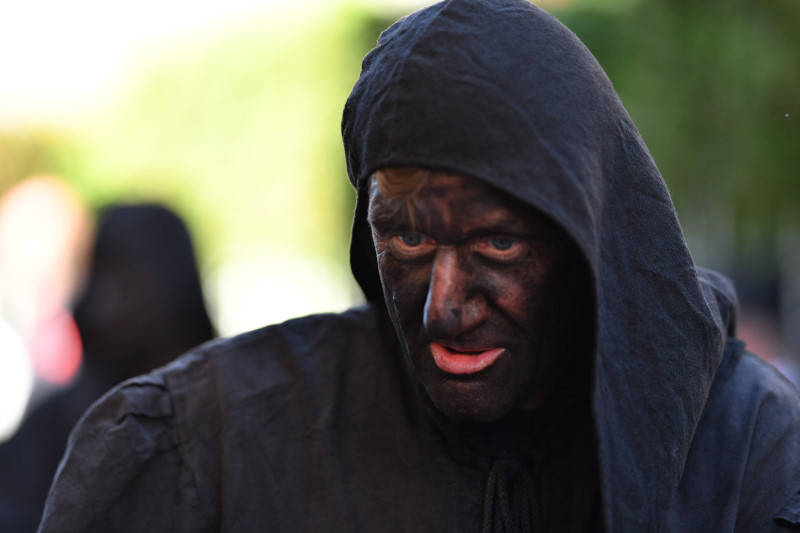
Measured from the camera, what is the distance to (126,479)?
2.31 metres

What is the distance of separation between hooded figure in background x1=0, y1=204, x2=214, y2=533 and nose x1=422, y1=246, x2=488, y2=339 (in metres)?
2.73

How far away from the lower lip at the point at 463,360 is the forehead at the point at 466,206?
0.25 m

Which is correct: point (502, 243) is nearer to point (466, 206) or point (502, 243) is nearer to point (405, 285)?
point (466, 206)

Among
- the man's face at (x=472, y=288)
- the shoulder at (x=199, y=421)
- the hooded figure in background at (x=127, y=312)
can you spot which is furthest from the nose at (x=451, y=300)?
the hooded figure in background at (x=127, y=312)

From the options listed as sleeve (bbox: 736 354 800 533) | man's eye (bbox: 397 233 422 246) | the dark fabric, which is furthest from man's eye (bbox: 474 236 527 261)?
sleeve (bbox: 736 354 800 533)

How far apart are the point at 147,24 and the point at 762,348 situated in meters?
12.0

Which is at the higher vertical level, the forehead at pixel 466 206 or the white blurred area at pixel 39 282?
the forehead at pixel 466 206

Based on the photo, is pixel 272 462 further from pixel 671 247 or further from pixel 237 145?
pixel 237 145

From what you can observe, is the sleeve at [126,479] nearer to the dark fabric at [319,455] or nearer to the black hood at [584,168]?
the dark fabric at [319,455]

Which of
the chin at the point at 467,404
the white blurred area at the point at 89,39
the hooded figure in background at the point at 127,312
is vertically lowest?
the hooded figure in background at the point at 127,312

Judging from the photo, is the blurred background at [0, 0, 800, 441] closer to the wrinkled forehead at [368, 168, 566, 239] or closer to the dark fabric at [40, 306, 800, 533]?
the dark fabric at [40, 306, 800, 533]

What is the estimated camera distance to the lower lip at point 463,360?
206cm

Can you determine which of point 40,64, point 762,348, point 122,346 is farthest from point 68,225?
point 40,64

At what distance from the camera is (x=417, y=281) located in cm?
208
